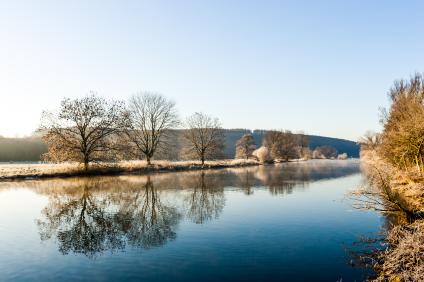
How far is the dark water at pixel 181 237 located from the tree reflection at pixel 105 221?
51 mm

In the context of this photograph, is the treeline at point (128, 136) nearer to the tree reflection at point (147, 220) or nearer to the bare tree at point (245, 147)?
the bare tree at point (245, 147)

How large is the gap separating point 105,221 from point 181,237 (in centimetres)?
577

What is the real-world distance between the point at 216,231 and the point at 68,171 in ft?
122

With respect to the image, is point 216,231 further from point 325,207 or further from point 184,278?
point 325,207

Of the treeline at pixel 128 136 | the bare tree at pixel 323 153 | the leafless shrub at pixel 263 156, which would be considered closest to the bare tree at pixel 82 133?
the treeline at pixel 128 136

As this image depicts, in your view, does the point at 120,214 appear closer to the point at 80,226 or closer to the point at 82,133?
the point at 80,226

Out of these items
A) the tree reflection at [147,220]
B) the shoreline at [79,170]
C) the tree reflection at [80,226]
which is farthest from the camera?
the shoreline at [79,170]

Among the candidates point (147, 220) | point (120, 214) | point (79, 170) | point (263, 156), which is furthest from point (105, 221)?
point (263, 156)

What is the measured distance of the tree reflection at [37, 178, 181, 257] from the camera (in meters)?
15.2

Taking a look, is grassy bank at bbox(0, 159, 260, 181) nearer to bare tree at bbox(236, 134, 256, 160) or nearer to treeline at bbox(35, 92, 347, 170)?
treeline at bbox(35, 92, 347, 170)

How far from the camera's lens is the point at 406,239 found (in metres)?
10.5

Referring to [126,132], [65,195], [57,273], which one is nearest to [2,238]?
[57,273]

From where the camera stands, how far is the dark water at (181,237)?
11586mm

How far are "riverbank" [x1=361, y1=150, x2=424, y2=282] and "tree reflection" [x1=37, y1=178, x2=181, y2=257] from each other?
8802mm
